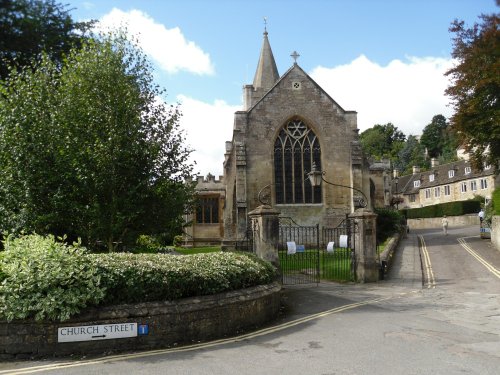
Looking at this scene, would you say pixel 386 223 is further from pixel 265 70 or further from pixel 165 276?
pixel 165 276

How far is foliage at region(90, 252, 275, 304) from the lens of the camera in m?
8.43

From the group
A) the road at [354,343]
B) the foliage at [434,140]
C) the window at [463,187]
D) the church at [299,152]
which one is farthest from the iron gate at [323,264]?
the foliage at [434,140]

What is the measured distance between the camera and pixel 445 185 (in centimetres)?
7256

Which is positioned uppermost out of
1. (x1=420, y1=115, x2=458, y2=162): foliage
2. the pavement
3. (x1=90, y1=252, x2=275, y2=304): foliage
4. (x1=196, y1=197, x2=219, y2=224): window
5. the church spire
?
(x1=420, y1=115, x2=458, y2=162): foliage

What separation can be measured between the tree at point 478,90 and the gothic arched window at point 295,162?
8.59 meters

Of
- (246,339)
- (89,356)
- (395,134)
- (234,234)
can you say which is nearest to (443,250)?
(234,234)

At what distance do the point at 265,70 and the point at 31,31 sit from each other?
88.0ft

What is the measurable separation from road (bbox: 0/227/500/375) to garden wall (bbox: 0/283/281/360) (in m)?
0.32

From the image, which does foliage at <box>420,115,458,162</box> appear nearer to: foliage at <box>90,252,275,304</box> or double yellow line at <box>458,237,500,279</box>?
double yellow line at <box>458,237,500,279</box>

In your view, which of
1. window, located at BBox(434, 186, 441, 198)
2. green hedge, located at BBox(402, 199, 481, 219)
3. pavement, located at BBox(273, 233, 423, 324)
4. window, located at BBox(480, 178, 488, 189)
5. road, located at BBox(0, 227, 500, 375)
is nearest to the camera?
road, located at BBox(0, 227, 500, 375)

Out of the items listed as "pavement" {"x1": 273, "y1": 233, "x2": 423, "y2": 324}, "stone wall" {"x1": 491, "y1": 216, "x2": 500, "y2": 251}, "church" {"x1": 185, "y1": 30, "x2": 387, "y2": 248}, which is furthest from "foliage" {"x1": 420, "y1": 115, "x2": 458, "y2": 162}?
"pavement" {"x1": 273, "y1": 233, "x2": 423, "y2": 324}

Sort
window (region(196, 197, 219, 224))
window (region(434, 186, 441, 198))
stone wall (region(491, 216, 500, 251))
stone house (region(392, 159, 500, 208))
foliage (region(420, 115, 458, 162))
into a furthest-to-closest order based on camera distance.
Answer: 1. foliage (region(420, 115, 458, 162))
2. window (region(434, 186, 441, 198))
3. stone house (region(392, 159, 500, 208))
4. window (region(196, 197, 219, 224))
5. stone wall (region(491, 216, 500, 251))

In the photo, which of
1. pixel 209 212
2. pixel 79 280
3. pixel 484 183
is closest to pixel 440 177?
pixel 484 183

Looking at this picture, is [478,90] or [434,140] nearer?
[478,90]
